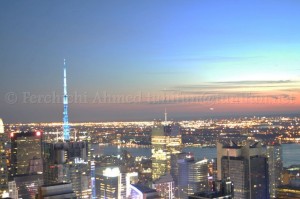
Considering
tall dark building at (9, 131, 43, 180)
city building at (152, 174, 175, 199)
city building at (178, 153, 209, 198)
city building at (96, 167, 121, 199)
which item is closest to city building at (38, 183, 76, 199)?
city building at (96, 167, 121, 199)

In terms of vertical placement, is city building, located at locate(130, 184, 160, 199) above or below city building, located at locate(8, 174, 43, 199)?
below

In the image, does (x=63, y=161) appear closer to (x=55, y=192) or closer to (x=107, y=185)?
(x=107, y=185)

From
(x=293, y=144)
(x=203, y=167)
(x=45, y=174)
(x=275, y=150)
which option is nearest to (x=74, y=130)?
(x=45, y=174)

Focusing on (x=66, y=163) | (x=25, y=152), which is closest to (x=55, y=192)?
(x=66, y=163)

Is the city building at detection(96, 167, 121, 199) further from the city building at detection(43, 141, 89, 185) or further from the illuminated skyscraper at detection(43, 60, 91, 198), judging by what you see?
the city building at detection(43, 141, 89, 185)

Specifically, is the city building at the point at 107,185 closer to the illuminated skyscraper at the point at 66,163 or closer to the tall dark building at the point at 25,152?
the illuminated skyscraper at the point at 66,163

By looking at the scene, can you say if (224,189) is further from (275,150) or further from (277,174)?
(275,150)

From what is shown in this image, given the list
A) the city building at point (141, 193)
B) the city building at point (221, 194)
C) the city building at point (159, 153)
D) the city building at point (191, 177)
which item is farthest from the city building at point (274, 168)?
the city building at point (221, 194)
